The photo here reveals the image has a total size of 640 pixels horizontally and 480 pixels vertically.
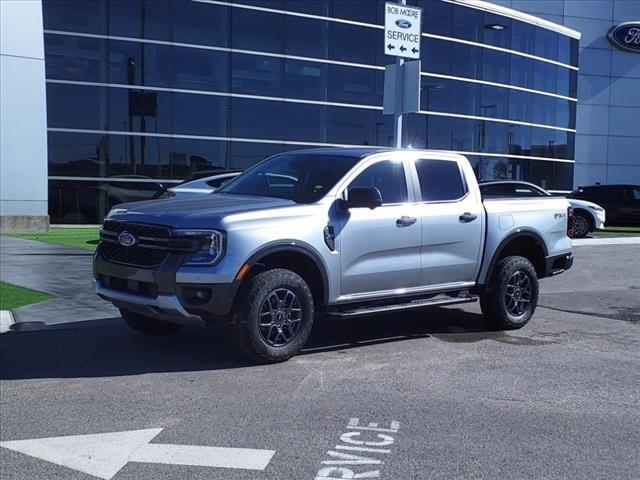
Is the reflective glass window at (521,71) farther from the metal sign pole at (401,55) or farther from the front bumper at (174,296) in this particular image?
the front bumper at (174,296)

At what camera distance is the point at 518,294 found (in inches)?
323

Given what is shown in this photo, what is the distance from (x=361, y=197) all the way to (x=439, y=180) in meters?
1.49

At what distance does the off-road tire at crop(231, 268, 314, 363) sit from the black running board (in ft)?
1.28

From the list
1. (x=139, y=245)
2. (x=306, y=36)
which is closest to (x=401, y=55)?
(x=139, y=245)

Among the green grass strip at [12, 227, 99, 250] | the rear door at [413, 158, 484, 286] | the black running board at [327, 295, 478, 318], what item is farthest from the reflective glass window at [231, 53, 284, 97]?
the black running board at [327, 295, 478, 318]

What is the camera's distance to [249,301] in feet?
19.9

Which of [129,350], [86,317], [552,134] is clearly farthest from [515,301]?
[552,134]

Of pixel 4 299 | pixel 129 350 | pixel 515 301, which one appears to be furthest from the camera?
pixel 4 299

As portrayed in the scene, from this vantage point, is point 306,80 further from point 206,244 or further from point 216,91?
point 206,244

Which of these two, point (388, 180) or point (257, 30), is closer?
point (388, 180)

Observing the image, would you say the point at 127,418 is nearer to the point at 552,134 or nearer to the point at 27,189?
the point at 27,189

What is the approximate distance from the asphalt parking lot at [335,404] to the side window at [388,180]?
155cm

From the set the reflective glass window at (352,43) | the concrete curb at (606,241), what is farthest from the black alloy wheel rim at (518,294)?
the reflective glass window at (352,43)

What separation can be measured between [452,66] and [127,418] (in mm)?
23383
